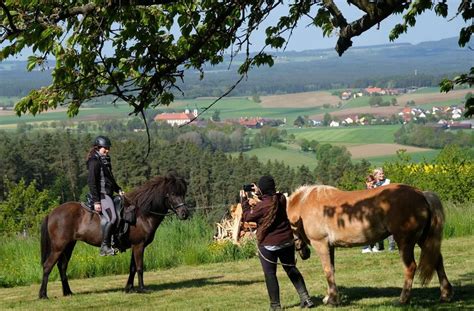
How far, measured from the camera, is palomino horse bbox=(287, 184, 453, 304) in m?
10.8

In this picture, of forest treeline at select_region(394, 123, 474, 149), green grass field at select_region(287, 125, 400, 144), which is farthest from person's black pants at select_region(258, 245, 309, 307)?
green grass field at select_region(287, 125, 400, 144)

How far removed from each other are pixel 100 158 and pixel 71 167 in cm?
7745

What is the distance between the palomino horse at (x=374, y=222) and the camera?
424 inches

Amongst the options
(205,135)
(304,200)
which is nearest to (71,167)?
(205,135)

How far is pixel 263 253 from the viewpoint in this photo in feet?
34.2

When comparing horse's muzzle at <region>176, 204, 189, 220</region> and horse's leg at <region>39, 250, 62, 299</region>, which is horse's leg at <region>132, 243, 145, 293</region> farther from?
horse's leg at <region>39, 250, 62, 299</region>

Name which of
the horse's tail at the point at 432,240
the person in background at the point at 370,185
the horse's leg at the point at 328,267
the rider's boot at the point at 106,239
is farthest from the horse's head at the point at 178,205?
the person in background at the point at 370,185

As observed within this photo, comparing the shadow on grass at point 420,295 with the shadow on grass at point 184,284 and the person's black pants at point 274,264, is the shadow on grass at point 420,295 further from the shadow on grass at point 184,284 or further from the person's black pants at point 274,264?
the shadow on grass at point 184,284

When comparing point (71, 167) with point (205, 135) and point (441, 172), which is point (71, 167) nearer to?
point (205, 135)

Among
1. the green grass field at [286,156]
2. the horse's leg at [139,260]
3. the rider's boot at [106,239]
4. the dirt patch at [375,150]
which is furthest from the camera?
the green grass field at [286,156]

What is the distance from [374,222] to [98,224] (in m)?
4.65

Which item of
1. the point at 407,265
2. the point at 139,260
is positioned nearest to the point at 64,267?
the point at 139,260

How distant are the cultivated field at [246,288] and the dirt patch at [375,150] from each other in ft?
316

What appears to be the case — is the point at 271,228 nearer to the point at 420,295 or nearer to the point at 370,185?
the point at 420,295
